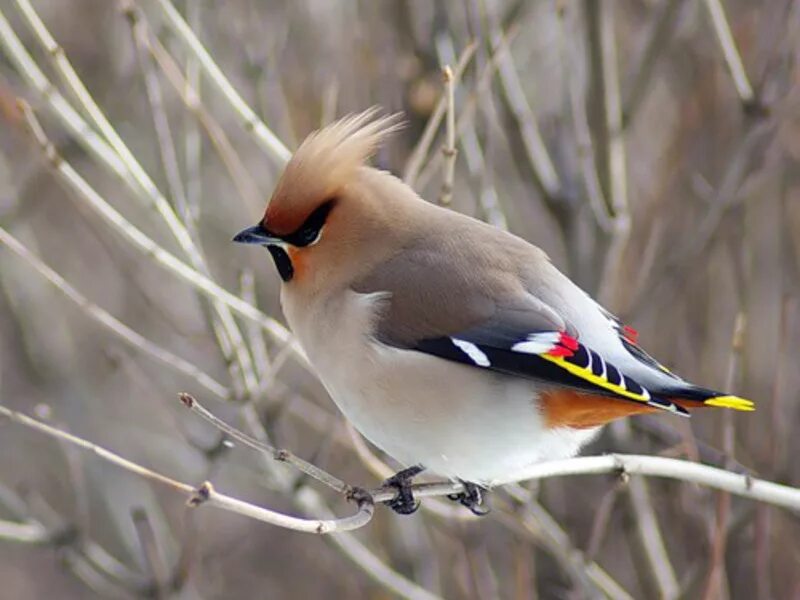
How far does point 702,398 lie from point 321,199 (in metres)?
1.10

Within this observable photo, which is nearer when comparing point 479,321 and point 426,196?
point 479,321

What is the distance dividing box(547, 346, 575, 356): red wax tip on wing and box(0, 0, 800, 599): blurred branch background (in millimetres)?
505

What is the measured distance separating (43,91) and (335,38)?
1.93 metres

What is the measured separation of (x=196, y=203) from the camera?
427 cm

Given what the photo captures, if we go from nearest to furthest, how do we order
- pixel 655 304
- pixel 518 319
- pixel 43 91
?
pixel 518 319
pixel 43 91
pixel 655 304

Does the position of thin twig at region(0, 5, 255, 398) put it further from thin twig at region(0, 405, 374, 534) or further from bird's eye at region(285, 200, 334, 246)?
thin twig at region(0, 405, 374, 534)

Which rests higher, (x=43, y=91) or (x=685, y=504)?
(x=43, y=91)

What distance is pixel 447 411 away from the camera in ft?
10.8

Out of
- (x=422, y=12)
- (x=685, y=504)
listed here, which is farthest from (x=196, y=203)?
(x=685, y=504)

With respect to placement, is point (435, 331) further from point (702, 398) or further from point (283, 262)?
point (702, 398)

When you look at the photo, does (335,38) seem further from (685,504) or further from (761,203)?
(685,504)

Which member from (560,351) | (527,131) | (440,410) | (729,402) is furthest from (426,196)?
(729,402)

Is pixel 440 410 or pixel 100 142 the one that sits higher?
pixel 100 142

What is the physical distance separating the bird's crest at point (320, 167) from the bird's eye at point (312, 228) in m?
0.02
